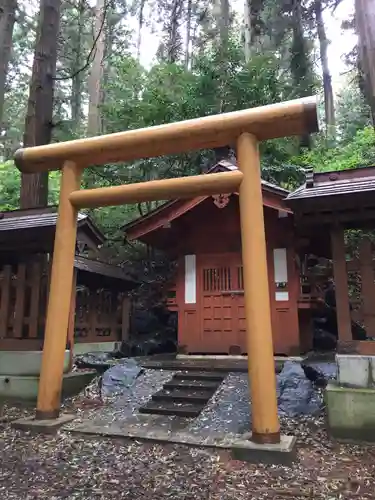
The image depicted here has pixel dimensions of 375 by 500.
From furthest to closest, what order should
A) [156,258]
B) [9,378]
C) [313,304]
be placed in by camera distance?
[156,258] < [313,304] < [9,378]

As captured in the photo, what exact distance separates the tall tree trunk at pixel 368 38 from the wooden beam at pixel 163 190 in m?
3.56

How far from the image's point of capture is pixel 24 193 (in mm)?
9289

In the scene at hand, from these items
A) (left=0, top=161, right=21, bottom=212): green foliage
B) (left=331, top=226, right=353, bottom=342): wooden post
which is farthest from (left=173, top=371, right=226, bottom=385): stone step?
(left=0, top=161, right=21, bottom=212): green foliage

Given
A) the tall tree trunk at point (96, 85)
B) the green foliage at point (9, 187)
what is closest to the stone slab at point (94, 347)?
the green foliage at point (9, 187)

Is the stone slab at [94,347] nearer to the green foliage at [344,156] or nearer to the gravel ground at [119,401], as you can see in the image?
the gravel ground at [119,401]

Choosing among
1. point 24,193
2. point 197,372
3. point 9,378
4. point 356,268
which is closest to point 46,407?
point 9,378

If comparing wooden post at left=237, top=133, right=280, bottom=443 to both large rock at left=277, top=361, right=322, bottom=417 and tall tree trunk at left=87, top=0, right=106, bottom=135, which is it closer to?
large rock at left=277, top=361, right=322, bottom=417

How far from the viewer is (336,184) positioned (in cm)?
586

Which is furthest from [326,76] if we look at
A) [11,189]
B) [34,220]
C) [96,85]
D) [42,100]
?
[34,220]

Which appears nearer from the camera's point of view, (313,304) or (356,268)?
(356,268)

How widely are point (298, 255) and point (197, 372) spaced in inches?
139

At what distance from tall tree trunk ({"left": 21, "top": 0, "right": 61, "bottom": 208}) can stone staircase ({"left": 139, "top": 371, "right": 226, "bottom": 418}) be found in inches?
203

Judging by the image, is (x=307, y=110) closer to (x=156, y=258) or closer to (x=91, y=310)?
(x=91, y=310)

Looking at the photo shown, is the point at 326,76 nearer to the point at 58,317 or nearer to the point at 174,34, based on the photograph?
the point at 174,34
